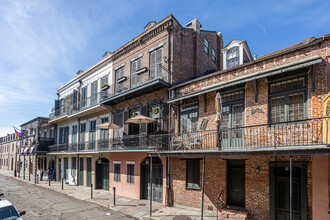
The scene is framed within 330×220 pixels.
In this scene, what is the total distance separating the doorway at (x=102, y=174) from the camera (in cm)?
1841

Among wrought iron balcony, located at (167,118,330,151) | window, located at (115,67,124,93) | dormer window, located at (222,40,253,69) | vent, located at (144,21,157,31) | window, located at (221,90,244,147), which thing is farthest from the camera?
window, located at (115,67,124,93)

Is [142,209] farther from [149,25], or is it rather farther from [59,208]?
[149,25]

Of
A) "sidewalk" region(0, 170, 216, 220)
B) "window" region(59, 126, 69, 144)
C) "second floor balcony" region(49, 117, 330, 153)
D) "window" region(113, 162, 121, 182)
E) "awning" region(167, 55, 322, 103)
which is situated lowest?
"sidewalk" region(0, 170, 216, 220)

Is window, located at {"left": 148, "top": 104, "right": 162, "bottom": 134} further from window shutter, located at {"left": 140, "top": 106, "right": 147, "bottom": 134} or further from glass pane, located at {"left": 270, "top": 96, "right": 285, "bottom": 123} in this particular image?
glass pane, located at {"left": 270, "top": 96, "right": 285, "bottom": 123}

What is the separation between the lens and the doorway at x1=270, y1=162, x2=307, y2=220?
7.94 m

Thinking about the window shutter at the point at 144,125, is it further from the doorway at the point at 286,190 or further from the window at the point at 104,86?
the doorway at the point at 286,190

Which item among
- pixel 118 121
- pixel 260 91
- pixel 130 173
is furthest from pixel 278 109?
pixel 118 121

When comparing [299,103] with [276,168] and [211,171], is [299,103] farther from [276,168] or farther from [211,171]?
[211,171]

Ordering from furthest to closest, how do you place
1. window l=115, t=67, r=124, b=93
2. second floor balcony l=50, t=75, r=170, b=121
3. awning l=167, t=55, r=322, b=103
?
window l=115, t=67, r=124, b=93 → second floor balcony l=50, t=75, r=170, b=121 → awning l=167, t=55, r=322, b=103

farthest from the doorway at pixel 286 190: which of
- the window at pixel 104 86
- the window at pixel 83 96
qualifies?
the window at pixel 83 96

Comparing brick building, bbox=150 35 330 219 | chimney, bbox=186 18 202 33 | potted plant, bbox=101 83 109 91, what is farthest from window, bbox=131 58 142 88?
chimney, bbox=186 18 202 33

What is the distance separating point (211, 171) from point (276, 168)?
10.5ft

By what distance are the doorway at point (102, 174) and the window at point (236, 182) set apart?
11.5 metres

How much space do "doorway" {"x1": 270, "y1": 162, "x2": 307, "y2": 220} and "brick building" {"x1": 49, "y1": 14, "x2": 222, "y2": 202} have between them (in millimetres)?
5954
